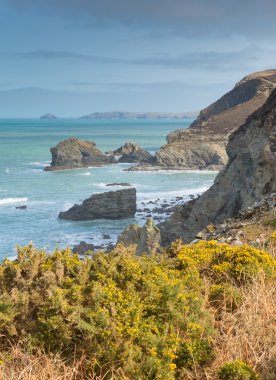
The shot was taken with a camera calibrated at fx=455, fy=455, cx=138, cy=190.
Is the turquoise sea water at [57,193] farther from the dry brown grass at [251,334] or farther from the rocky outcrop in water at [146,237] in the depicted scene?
the dry brown grass at [251,334]

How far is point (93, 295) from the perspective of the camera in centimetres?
605

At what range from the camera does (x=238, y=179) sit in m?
30.2

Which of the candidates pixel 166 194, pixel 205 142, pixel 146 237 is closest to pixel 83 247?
pixel 146 237

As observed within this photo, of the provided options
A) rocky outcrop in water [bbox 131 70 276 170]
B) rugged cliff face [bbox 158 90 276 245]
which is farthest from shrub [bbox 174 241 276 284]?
rocky outcrop in water [bbox 131 70 276 170]

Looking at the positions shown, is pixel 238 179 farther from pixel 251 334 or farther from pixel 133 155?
pixel 133 155

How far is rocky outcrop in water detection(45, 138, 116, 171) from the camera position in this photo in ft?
338

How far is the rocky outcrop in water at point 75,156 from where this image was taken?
103m

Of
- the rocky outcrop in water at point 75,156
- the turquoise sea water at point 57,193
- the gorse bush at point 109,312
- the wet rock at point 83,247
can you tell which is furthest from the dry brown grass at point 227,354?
the rocky outcrop in water at point 75,156

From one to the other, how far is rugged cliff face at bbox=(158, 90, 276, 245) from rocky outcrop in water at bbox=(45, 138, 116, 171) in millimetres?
68456

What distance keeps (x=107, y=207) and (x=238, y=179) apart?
983 inches

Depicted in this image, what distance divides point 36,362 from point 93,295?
1079mm

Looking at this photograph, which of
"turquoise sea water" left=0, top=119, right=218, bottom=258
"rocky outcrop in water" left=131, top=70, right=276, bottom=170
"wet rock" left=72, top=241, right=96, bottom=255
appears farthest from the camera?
"rocky outcrop in water" left=131, top=70, right=276, bottom=170

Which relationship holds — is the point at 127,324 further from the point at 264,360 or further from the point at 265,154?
the point at 265,154

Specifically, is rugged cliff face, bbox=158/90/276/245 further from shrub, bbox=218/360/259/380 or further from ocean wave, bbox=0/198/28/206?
ocean wave, bbox=0/198/28/206
